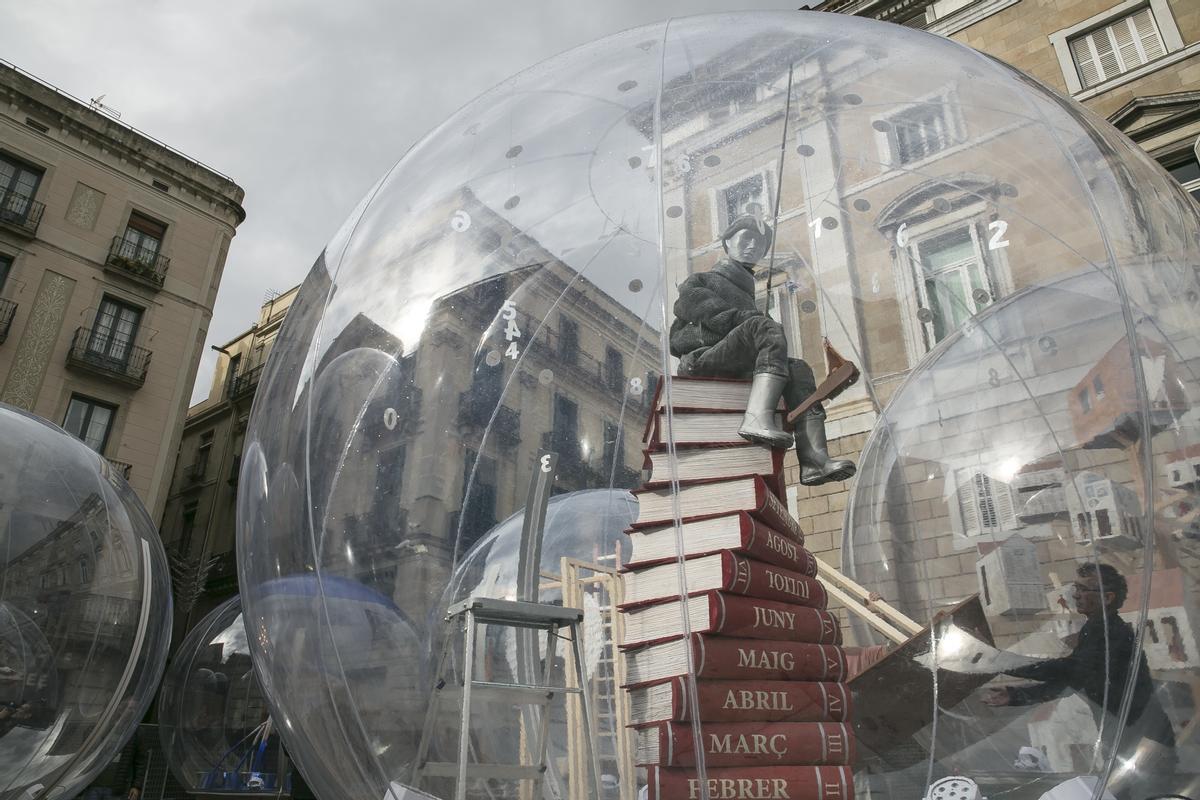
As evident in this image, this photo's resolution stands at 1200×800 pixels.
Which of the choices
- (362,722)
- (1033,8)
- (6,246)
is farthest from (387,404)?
(6,246)

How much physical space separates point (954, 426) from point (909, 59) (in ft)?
3.92

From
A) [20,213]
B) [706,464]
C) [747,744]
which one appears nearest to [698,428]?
[706,464]

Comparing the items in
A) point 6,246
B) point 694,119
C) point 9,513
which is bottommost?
point 9,513

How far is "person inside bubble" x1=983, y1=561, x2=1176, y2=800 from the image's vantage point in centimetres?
166

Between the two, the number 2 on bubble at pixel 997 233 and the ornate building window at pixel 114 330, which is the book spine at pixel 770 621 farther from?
the ornate building window at pixel 114 330

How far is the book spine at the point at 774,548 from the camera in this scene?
184 centimetres

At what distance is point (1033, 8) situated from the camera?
12.1 meters

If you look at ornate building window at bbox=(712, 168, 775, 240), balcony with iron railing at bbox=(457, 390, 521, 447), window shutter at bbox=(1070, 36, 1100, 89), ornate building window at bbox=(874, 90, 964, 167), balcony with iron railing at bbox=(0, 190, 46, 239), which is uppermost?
balcony with iron railing at bbox=(0, 190, 46, 239)

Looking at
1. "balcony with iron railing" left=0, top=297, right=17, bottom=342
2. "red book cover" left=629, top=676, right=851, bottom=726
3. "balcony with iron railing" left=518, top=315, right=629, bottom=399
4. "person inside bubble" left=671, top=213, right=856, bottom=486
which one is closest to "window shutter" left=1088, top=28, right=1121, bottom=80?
"person inside bubble" left=671, top=213, right=856, bottom=486

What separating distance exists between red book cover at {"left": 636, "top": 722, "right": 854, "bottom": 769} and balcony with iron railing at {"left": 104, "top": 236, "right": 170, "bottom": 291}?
19410 millimetres

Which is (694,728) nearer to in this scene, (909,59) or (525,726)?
(525,726)

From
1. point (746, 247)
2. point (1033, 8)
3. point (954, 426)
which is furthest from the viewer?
point (1033, 8)

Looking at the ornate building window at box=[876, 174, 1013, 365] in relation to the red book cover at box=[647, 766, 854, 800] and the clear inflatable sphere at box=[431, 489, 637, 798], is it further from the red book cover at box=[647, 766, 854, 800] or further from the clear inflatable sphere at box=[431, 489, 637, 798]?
the red book cover at box=[647, 766, 854, 800]

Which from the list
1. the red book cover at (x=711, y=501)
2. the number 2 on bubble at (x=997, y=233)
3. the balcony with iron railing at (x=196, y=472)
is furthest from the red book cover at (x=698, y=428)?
the balcony with iron railing at (x=196, y=472)
